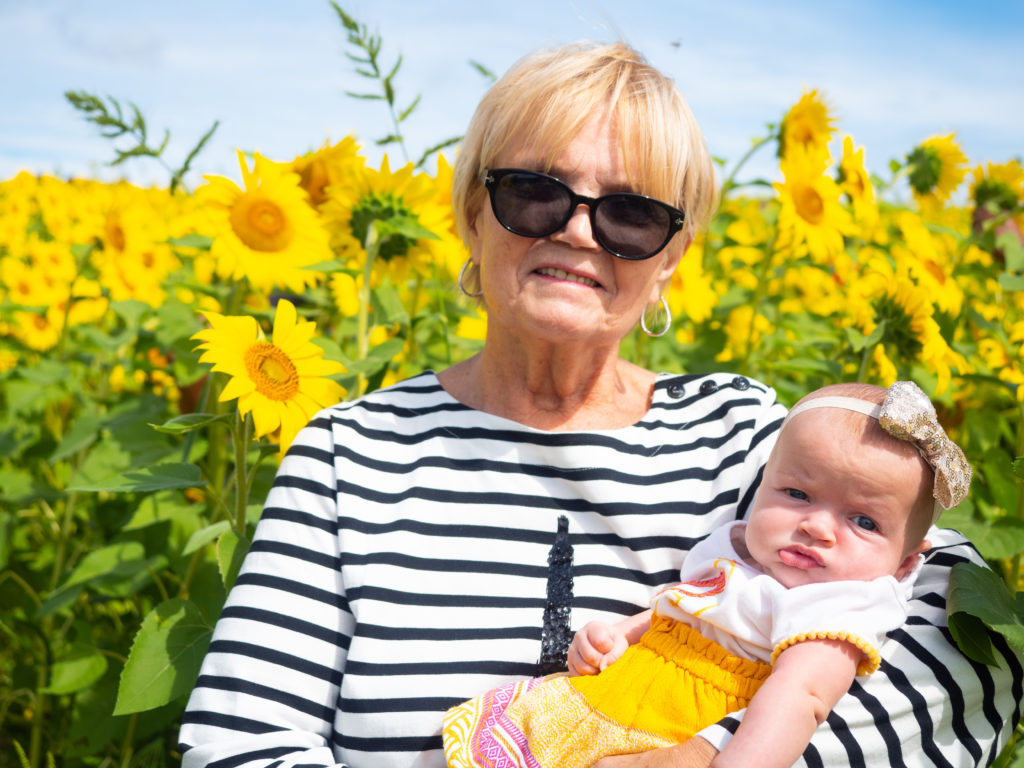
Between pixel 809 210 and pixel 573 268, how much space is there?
1.56m

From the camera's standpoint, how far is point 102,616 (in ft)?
9.73

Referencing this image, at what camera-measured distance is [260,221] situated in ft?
7.44

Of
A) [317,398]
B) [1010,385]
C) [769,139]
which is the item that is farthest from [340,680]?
[769,139]

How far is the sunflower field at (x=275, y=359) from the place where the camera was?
1838 mm

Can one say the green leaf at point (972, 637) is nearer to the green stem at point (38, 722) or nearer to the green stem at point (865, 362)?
the green stem at point (865, 362)

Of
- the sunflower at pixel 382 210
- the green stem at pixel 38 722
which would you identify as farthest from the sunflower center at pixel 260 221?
the green stem at pixel 38 722

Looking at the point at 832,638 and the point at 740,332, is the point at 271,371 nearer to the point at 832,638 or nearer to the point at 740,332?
the point at 832,638

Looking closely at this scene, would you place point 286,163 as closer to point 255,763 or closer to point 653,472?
point 653,472

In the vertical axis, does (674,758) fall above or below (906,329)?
below

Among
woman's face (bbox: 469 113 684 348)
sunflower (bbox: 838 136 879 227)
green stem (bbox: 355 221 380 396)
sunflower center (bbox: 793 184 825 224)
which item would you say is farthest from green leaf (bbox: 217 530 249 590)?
sunflower (bbox: 838 136 879 227)

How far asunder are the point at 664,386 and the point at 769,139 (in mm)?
1536

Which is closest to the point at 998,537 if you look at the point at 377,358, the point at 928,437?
the point at 928,437

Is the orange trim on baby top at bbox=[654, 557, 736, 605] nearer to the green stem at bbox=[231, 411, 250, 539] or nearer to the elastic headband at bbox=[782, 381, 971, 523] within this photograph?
the elastic headband at bbox=[782, 381, 971, 523]

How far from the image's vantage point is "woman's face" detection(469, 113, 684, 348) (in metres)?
1.72
